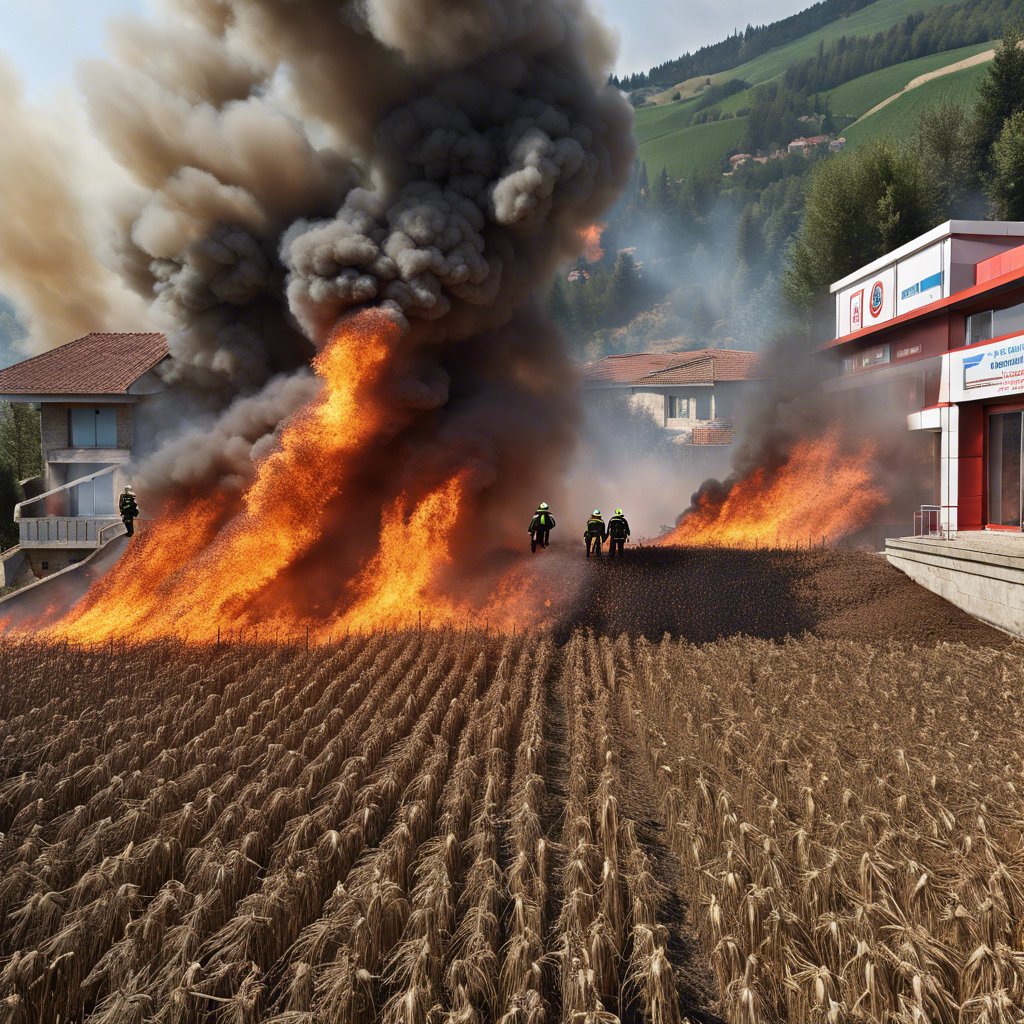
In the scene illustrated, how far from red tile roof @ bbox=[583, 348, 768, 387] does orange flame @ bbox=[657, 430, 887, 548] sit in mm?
19085

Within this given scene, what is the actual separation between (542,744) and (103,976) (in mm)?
6734

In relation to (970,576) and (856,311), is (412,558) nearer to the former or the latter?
(970,576)

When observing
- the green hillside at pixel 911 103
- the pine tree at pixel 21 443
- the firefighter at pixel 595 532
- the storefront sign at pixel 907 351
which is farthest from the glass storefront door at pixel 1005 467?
the green hillside at pixel 911 103

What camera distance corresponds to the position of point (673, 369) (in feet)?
184

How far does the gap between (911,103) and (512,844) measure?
20027cm

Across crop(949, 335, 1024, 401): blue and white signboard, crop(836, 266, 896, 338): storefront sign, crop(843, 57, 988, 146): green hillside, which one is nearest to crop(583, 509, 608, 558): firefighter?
crop(949, 335, 1024, 401): blue and white signboard

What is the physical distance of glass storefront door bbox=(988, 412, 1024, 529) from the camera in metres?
23.9

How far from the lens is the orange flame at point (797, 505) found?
28922 millimetres

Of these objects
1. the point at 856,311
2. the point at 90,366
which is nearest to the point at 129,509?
the point at 90,366

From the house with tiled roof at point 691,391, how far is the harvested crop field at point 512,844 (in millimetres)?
38872

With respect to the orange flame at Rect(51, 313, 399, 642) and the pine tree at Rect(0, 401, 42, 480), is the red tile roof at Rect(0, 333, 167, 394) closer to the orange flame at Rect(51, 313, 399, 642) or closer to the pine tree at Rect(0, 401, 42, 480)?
the pine tree at Rect(0, 401, 42, 480)

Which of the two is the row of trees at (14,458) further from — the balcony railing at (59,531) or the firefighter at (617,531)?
the firefighter at (617,531)

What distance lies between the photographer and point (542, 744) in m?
12.3

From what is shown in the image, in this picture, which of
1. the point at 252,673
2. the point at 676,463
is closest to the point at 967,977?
the point at 252,673
